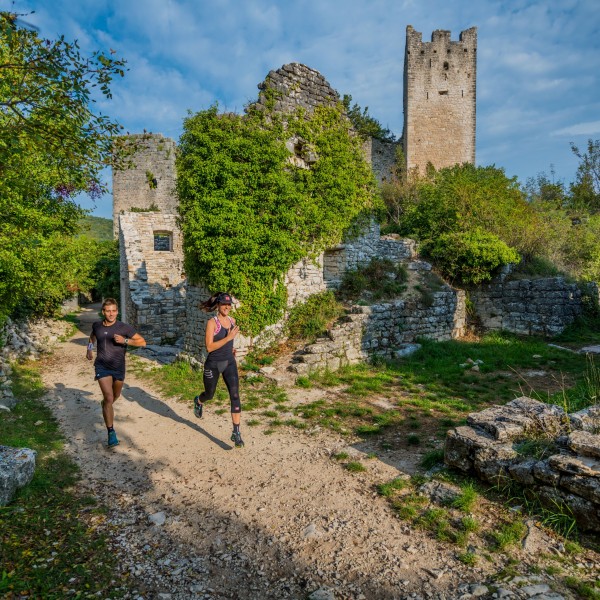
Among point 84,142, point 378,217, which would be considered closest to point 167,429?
point 84,142

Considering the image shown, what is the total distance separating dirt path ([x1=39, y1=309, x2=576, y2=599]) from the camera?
2783 mm

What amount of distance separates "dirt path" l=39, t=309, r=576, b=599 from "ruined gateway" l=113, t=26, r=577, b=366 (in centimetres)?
328

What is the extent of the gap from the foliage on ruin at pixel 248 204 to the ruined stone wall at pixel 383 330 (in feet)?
4.61

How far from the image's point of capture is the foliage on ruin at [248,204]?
842 cm

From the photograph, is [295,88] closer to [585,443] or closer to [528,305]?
[585,443]

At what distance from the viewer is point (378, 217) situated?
39.4ft

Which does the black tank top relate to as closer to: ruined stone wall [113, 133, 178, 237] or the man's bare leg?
the man's bare leg

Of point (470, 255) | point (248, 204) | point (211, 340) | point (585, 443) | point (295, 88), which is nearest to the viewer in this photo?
point (585, 443)

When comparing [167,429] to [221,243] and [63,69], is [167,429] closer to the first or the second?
[221,243]

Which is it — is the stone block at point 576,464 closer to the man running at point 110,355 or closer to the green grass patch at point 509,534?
the green grass patch at point 509,534

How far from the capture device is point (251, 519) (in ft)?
11.6

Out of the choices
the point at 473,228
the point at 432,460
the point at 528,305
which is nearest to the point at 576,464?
the point at 432,460

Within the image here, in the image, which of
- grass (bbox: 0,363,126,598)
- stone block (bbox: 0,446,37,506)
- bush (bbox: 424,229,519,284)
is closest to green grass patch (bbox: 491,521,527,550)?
grass (bbox: 0,363,126,598)

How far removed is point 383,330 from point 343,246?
2.55m
